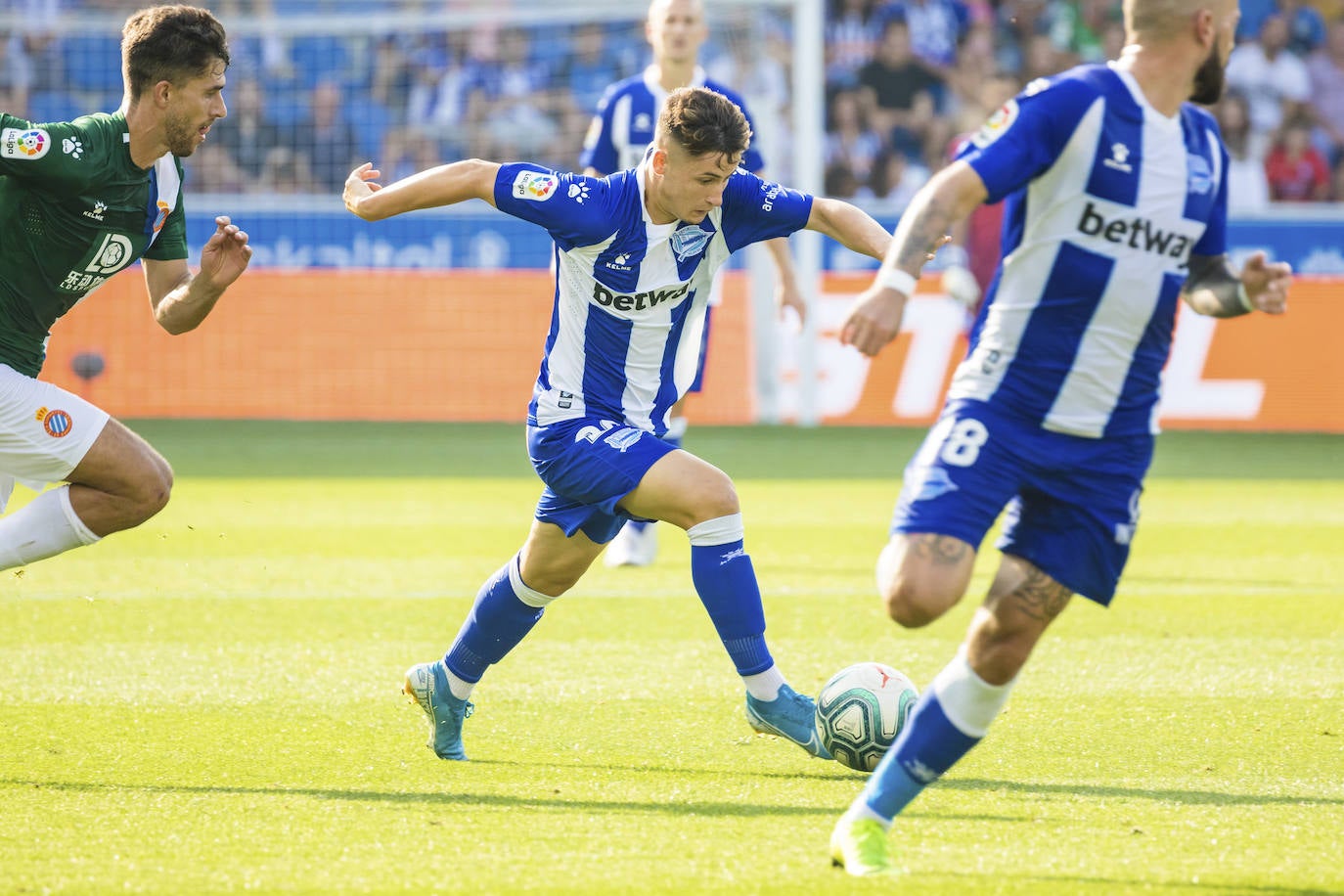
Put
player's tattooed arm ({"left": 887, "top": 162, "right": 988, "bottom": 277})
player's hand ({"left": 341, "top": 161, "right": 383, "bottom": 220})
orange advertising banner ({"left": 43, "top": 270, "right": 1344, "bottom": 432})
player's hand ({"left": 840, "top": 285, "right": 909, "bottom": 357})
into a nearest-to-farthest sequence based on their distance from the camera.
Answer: player's hand ({"left": 840, "top": 285, "right": 909, "bottom": 357}), player's tattooed arm ({"left": 887, "top": 162, "right": 988, "bottom": 277}), player's hand ({"left": 341, "top": 161, "right": 383, "bottom": 220}), orange advertising banner ({"left": 43, "top": 270, "right": 1344, "bottom": 432})

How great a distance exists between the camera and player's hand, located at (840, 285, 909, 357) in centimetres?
342

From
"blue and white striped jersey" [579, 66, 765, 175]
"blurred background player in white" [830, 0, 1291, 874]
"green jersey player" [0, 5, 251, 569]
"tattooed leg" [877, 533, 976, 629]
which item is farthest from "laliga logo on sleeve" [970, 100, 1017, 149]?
"blue and white striped jersey" [579, 66, 765, 175]

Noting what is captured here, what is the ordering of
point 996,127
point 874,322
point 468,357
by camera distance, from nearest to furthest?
1. point 874,322
2. point 996,127
3. point 468,357

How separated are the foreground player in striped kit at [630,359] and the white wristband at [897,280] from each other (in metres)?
1.20

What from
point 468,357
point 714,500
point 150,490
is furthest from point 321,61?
point 714,500

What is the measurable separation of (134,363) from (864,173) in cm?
820

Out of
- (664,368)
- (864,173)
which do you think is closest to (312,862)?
(664,368)

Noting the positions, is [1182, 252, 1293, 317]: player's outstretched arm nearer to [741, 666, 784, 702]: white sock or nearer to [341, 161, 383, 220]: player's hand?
[741, 666, 784, 702]: white sock

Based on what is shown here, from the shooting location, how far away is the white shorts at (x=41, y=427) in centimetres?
505

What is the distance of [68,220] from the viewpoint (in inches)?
201

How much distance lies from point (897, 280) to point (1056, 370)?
1.67ft

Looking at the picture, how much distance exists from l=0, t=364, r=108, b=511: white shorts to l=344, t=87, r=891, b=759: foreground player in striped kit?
117cm

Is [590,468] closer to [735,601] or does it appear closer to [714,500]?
[714,500]

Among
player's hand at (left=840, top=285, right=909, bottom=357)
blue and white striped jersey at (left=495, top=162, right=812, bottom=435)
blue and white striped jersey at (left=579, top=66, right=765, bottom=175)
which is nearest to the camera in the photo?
player's hand at (left=840, top=285, right=909, bottom=357)
